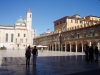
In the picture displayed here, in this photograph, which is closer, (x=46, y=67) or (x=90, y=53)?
(x=46, y=67)

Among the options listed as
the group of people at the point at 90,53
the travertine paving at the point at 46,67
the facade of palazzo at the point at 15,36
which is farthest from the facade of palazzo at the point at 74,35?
the travertine paving at the point at 46,67

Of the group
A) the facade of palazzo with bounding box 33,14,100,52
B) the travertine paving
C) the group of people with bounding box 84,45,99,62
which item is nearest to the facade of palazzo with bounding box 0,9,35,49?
the facade of palazzo with bounding box 33,14,100,52

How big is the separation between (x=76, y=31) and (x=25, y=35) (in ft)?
129

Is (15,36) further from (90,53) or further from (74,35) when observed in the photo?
(90,53)

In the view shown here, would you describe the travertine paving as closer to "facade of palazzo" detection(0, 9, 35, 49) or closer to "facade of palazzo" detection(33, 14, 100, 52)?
"facade of palazzo" detection(33, 14, 100, 52)

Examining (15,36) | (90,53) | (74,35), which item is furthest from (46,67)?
(15,36)

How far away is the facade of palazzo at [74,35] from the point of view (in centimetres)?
3416

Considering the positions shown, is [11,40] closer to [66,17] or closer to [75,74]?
[66,17]

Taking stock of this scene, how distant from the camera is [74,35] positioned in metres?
40.8

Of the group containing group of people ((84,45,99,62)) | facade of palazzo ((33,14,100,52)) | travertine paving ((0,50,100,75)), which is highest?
facade of palazzo ((33,14,100,52))

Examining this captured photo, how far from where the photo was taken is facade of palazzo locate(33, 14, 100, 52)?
34156 millimetres

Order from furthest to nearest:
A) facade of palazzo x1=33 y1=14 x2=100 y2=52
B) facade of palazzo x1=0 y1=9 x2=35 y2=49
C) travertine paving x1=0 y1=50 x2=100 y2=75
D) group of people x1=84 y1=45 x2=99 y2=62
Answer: facade of palazzo x1=0 y1=9 x2=35 y2=49
facade of palazzo x1=33 y1=14 x2=100 y2=52
group of people x1=84 y1=45 x2=99 y2=62
travertine paving x1=0 y1=50 x2=100 y2=75

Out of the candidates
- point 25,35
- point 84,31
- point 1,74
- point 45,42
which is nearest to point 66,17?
point 84,31

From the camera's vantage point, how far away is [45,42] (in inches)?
2359
